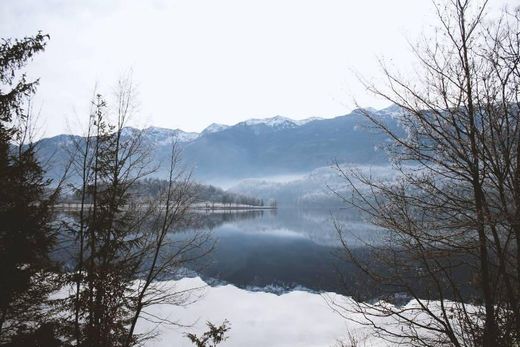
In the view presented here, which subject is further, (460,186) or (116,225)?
(116,225)

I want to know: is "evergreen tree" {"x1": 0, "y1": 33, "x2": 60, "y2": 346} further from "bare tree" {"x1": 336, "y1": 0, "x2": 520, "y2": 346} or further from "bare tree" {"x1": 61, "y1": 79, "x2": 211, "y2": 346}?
"bare tree" {"x1": 336, "y1": 0, "x2": 520, "y2": 346}

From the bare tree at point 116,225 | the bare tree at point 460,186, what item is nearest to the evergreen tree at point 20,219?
the bare tree at point 116,225

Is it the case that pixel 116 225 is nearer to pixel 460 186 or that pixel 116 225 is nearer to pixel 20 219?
pixel 20 219

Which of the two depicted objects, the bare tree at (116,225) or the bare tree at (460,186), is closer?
the bare tree at (460,186)

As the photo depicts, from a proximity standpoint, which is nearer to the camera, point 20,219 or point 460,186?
point 460,186

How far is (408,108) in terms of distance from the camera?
19.0 feet

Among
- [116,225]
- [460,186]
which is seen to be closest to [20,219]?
[116,225]

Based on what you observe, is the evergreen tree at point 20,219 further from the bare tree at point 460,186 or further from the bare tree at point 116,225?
the bare tree at point 460,186

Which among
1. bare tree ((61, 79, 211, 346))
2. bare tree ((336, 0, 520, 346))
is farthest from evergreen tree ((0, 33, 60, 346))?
bare tree ((336, 0, 520, 346))

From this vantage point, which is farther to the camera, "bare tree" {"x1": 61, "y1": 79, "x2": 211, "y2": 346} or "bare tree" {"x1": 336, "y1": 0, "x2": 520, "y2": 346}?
"bare tree" {"x1": 61, "y1": 79, "x2": 211, "y2": 346}

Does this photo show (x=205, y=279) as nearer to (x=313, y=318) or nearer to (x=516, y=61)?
(x=313, y=318)

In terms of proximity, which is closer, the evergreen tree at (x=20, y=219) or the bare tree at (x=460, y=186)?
the bare tree at (x=460, y=186)

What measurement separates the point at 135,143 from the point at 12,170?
3820 mm

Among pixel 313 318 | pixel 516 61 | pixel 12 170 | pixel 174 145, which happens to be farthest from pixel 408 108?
pixel 313 318
